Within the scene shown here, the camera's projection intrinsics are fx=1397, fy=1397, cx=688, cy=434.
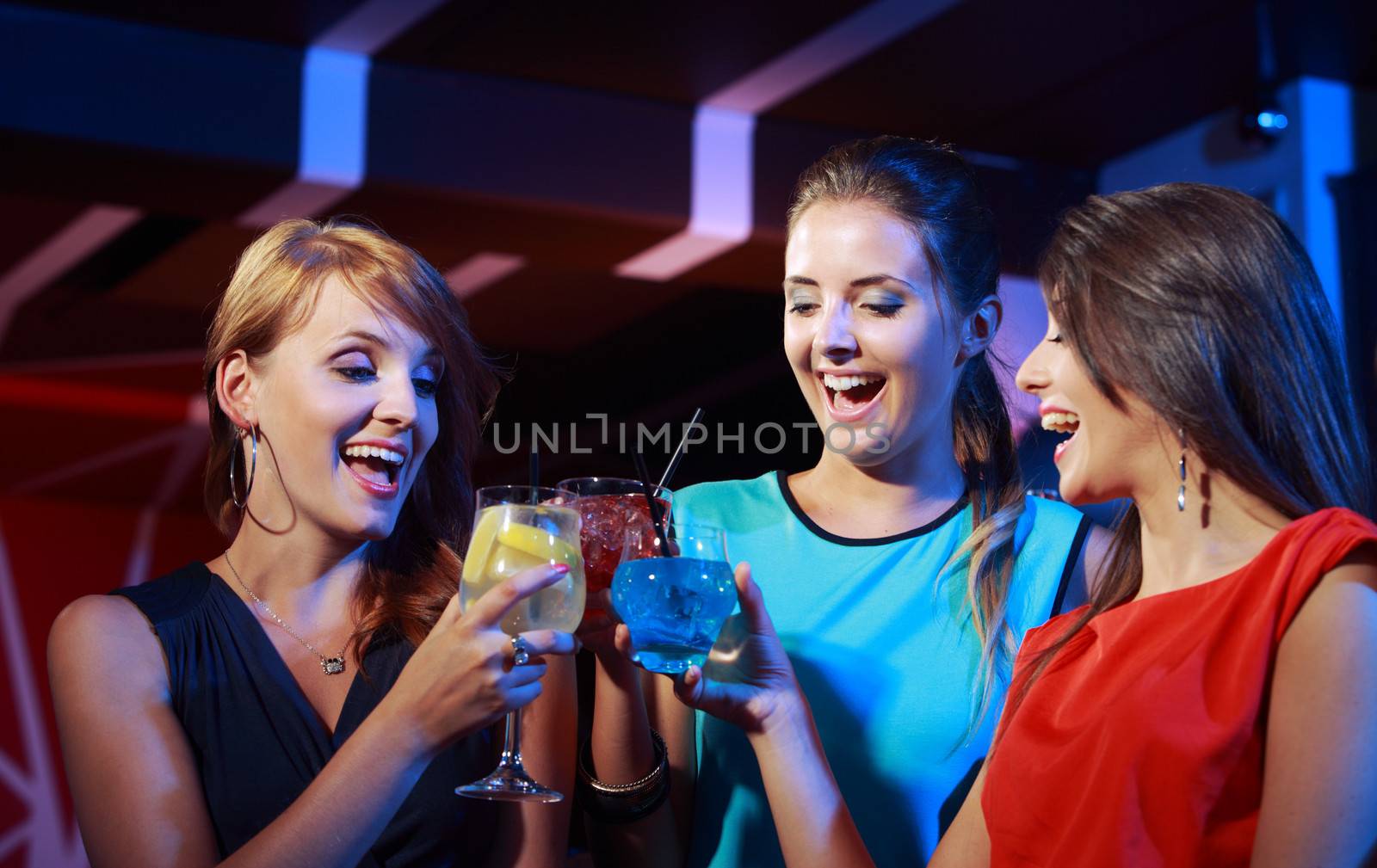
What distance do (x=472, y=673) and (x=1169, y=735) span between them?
31.3 inches

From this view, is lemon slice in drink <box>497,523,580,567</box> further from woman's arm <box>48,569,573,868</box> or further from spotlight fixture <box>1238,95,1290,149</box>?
spotlight fixture <box>1238,95,1290,149</box>

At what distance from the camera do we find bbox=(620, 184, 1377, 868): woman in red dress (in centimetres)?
139

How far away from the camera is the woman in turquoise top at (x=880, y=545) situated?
80.6 inches

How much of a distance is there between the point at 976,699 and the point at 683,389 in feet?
20.5

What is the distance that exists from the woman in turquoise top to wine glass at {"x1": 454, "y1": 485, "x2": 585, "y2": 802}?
236mm

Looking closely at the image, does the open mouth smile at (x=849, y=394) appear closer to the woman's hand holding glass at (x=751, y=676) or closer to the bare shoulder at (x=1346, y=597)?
the woman's hand holding glass at (x=751, y=676)

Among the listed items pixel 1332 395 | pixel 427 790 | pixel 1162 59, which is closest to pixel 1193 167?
pixel 1162 59

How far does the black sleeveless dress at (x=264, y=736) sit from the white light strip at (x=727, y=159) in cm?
319

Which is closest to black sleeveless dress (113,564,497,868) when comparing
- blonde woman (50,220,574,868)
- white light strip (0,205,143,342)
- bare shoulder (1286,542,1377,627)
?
blonde woman (50,220,574,868)

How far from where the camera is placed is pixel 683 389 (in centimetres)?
827

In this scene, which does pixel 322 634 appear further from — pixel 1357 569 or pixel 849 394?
pixel 1357 569

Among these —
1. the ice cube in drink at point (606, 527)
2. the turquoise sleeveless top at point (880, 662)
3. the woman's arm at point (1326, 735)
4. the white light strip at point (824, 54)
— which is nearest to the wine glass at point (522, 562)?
the ice cube in drink at point (606, 527)

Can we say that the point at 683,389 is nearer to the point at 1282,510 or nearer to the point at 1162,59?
the point at 1162,59

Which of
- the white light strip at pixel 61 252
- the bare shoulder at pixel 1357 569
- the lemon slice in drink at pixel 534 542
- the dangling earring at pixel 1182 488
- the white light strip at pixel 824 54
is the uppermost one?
the white light strip at pixel 824 54
